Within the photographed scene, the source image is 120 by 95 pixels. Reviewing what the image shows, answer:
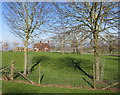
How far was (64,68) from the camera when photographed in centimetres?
855

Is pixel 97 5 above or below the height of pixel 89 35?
above

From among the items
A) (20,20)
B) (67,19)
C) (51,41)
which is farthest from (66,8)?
(20,20)

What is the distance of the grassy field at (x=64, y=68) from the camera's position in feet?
Result: 15.9

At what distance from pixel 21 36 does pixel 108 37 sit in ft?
14.5

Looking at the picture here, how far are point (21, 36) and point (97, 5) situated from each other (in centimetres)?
419

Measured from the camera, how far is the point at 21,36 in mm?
5668

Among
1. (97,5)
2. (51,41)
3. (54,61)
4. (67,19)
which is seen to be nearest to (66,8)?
(67,19)

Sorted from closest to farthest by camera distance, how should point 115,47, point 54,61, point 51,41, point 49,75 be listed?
point 115,47 → point 51,41 → point 49,75 → point 54,61

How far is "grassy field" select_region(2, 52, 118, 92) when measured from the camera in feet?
15.9

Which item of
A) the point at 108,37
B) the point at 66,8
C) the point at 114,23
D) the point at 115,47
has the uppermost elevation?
the point at 66,8

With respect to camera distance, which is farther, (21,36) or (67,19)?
(21,36)

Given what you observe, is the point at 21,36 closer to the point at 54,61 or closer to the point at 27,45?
the point at 27,45

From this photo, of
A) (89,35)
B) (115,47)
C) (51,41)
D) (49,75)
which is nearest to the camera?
(115,47)

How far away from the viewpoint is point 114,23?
4375mm
